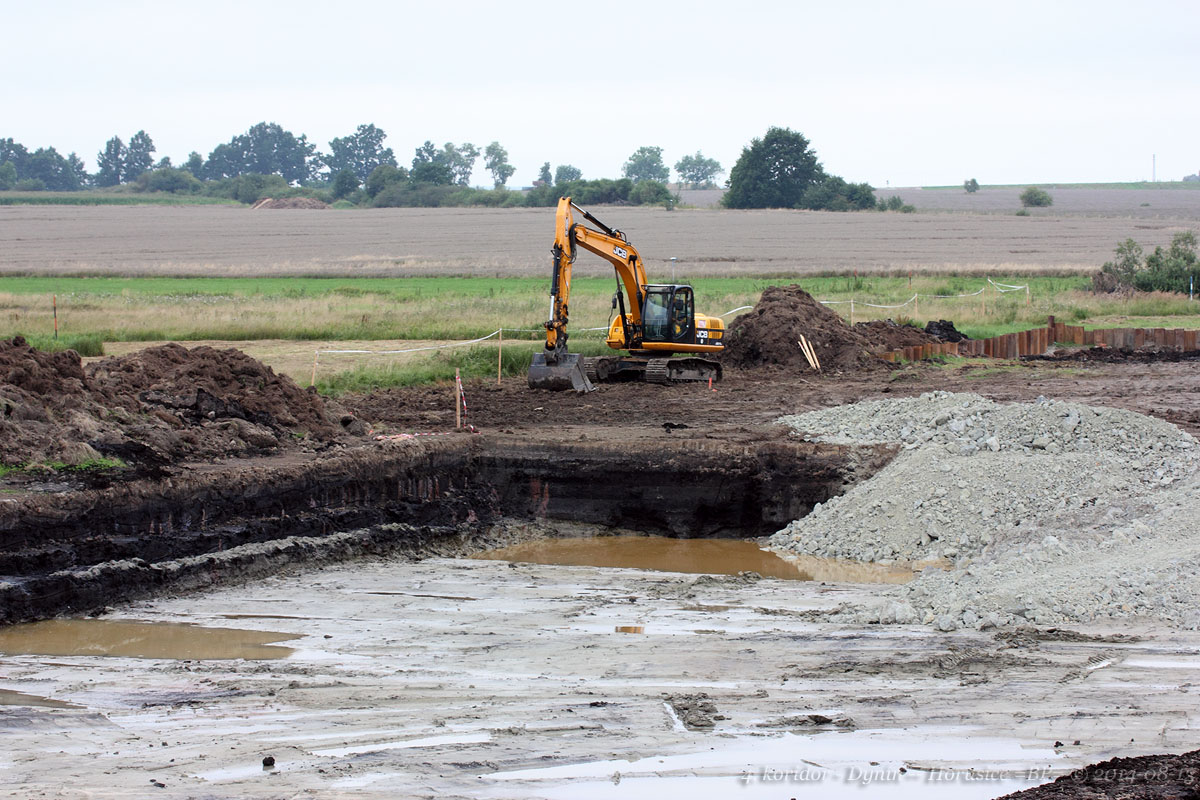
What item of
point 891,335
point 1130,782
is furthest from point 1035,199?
point 1130,782

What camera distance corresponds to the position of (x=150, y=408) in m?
14.8

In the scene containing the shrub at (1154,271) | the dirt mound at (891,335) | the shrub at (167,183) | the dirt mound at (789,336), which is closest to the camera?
the dirt mound at (789,336)

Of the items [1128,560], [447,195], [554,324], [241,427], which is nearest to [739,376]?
[554,324]

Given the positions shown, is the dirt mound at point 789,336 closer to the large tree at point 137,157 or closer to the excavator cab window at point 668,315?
the excavator cab window at point 668,315

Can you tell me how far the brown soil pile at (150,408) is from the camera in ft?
43.0

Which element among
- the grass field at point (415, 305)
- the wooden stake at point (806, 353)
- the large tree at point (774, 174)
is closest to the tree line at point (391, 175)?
the large tree at point (774, 174)

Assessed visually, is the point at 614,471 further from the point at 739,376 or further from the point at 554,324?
the point at 739,376

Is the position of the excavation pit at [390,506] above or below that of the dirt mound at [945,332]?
below

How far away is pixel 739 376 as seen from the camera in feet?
78.4

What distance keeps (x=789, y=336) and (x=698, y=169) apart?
165037mm

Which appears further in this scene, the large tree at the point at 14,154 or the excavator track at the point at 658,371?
the large tree at the point at 14,154

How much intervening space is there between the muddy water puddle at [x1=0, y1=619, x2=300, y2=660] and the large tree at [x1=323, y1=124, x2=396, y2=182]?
503 ft

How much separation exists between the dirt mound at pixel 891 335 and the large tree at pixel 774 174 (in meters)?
71.1

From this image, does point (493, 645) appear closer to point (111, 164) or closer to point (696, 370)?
point (696, 370)
